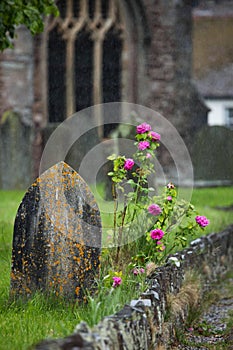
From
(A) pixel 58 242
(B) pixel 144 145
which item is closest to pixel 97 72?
(B) pixel 144 145

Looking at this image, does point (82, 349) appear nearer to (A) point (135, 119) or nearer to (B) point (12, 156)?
(A) point (135, 119)

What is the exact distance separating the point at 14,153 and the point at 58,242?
30.9 ft

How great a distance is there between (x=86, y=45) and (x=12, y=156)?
402 cm

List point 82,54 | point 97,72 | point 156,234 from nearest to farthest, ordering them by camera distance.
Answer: point 156,234 < point 97,72 < point 82,54

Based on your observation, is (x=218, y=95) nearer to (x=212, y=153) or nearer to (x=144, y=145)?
(x=212, y=153)

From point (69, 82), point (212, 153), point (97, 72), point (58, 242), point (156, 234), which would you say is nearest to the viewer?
point (58, 242)

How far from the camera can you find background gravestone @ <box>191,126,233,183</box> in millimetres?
14797

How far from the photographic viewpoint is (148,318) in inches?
189

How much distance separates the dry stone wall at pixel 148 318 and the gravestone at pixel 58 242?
52 cm

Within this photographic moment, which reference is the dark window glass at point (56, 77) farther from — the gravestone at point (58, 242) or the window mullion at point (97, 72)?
the gravestone at point (58, 242)

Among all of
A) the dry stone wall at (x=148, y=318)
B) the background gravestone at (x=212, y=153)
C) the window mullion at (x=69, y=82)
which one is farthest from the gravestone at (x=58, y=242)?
the window mullion at (x=69, y=82)

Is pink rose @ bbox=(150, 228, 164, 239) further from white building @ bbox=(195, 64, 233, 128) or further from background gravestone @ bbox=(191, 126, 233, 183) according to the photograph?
white building @ bbox=(195, 64, 233, 128)

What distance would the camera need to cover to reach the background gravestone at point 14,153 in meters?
14.6

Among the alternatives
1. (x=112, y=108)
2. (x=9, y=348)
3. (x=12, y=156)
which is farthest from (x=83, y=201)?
(x=112, y=108)
